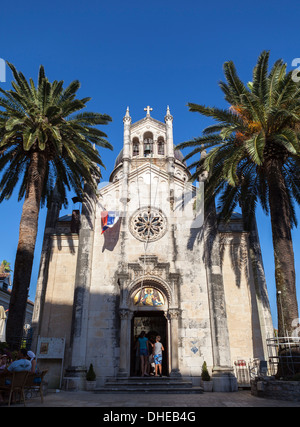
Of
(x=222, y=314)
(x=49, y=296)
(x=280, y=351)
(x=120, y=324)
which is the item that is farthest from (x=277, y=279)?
(x=49, y=296)

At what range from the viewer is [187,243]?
20.3 metres

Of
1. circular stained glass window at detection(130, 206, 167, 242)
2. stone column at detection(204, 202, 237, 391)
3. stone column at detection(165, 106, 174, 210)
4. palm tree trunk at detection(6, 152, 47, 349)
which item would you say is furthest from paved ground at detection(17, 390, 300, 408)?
stone column at detection(165, 106, 174, 210)

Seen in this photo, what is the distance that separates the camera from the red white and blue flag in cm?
2022

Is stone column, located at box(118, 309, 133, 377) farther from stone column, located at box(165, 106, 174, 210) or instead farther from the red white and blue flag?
stone column, located at box(165, 106, 174, 210)

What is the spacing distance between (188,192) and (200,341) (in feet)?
29.9

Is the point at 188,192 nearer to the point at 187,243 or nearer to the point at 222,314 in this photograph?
the point at 187,243

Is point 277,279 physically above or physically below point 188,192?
below

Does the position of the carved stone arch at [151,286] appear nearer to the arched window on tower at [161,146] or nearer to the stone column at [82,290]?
the stone column at [82,290]

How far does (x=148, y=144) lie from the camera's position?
2873 cm

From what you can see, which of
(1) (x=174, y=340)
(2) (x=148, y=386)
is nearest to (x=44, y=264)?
(1) (x=174, y=340)

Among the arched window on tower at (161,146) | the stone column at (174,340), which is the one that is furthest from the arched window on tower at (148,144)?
the stone column at (174,340)

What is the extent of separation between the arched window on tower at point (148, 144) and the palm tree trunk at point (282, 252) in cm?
1357

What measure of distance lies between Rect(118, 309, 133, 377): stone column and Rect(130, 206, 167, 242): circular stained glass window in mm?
4593

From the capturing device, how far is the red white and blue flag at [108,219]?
20.2 m
